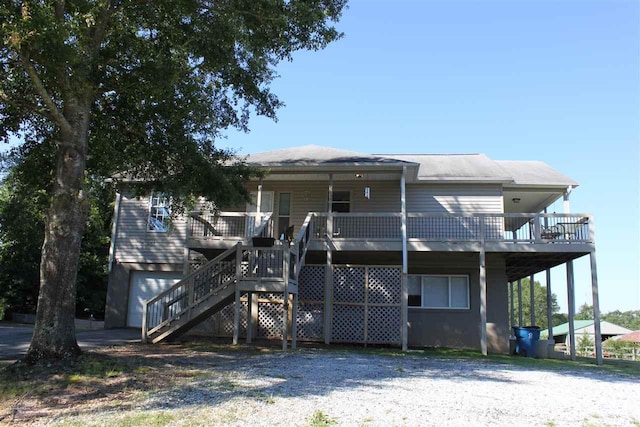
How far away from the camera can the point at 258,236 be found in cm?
1403

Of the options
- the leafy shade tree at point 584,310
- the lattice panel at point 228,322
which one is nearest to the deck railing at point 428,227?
the lattice panel at point 228,322

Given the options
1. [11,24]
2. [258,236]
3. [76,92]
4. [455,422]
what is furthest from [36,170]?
[455,422]

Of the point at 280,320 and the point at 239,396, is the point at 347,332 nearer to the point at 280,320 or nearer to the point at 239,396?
the point at 280,320

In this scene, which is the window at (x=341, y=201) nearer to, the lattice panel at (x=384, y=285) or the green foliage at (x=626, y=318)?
the lattice panel at (x=384, y=285)

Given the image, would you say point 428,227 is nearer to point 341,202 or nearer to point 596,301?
point 341,202

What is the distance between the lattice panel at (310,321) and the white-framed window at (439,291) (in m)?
3.15


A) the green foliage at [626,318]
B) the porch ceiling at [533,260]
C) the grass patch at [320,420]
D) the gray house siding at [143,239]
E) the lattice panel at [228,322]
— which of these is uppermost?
the gray house siding at [143,239]

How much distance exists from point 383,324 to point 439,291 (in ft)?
9.06

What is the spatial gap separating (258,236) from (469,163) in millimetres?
8750

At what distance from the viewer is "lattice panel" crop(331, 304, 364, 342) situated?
49.1 feet

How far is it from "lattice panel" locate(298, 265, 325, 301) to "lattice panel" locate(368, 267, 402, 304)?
4.71 feet

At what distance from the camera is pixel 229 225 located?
15875 mm

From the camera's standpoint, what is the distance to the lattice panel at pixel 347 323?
15.0 meters

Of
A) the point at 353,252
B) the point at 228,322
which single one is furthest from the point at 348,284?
the point at 228,322
